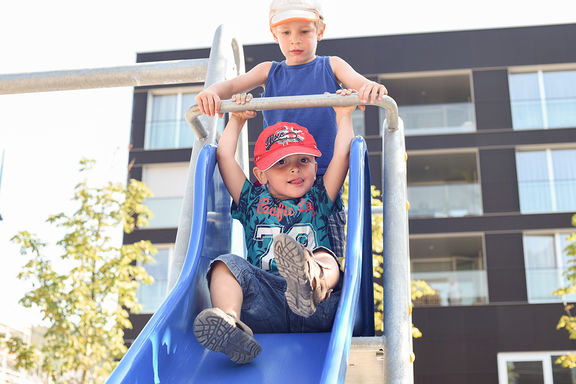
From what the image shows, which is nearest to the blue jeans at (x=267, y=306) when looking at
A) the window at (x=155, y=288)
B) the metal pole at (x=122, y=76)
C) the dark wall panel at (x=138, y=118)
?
the metal pole at (x=122, y=76)

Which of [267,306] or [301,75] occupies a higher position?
[301,75]

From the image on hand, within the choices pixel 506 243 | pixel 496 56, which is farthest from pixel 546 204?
pixel 496 56

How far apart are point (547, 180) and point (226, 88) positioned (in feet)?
53.8

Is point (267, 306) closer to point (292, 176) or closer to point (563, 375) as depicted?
point (292, 176)

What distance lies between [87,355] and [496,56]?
539 inches

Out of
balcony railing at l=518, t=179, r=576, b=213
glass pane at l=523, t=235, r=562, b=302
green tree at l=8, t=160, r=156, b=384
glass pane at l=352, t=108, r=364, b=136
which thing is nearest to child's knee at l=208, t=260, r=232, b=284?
green tree at l=8, t=160, r=156, b=384

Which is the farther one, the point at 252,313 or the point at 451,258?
the point at 451,258

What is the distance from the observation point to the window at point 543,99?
60.3 feet

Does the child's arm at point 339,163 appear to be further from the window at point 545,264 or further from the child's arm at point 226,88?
the window at point 545,264

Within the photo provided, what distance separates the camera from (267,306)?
2.52 m

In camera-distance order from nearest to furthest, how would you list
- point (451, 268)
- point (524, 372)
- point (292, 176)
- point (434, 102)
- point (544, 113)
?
point (292, 176), point (524, 372), point (544, 113), point (451, 268), point (434, 102)

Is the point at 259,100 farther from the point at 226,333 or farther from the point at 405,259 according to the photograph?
the point at 226,333

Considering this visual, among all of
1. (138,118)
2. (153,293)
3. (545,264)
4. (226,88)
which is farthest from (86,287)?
(545,264)

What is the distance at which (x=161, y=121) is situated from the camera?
20281 millimetres
